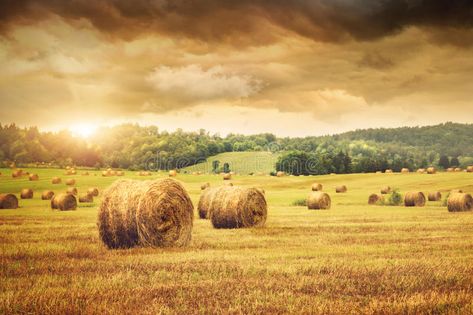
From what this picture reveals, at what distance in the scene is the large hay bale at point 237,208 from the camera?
22.4 metres

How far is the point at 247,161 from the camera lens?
115m

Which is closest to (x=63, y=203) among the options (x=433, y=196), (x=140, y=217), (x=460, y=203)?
(x=140, y=217)

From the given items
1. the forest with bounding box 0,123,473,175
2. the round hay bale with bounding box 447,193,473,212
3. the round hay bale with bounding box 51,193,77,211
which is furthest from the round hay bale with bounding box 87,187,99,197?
the round hay bale with bounding box 447,193,473,212

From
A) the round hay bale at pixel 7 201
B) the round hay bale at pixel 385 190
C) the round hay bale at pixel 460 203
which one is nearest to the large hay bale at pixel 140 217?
the round hay bale at pixel 7 201

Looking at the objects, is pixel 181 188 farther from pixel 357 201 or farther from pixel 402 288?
pixel 357 201

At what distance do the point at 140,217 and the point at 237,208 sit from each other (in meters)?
7.07

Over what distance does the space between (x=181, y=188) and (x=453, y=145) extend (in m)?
141

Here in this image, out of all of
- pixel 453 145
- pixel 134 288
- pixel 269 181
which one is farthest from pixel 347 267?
pixel 453 145

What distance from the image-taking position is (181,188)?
1727cm

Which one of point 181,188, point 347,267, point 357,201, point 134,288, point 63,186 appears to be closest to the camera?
point 134,288

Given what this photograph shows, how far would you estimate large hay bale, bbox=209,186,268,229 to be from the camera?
22406 mm

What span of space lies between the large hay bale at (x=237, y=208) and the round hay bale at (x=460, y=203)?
47.8 ft

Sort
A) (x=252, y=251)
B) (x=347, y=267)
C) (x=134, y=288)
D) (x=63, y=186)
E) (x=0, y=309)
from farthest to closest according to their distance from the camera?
1. (x=63, y=186)
2. (x=252, y=251)
3. (x=347, y=267)
4. (x=134, y=288)
5. (x=0, y=309)

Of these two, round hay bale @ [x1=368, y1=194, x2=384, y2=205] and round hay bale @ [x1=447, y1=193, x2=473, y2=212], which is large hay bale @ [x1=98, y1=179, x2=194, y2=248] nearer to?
round hay bale @ [x1=447, y1=193, x2=473, y2=212]
